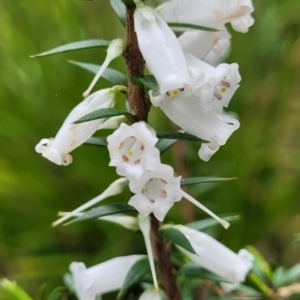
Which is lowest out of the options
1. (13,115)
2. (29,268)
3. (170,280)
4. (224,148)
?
(170,280)

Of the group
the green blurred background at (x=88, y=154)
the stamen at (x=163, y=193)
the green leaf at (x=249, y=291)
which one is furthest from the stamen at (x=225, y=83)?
the green blurred background at (x=88, y=154)

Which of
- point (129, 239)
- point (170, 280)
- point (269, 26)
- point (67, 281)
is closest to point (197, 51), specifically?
point (170, 280)

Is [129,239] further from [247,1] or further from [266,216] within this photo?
[247,1]

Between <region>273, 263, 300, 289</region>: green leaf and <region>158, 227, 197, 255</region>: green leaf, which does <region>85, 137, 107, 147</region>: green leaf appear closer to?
<region>158, 227, 197, 255</region>: green leaf

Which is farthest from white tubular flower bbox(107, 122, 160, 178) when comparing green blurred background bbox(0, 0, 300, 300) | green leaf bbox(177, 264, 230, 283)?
green blurred background bbox(0, 0, 300, 300)

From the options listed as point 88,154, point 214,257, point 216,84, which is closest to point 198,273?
point 214,257

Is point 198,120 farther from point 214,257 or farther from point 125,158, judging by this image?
point 214,257

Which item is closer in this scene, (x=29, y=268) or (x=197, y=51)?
(x=197, y=51)
